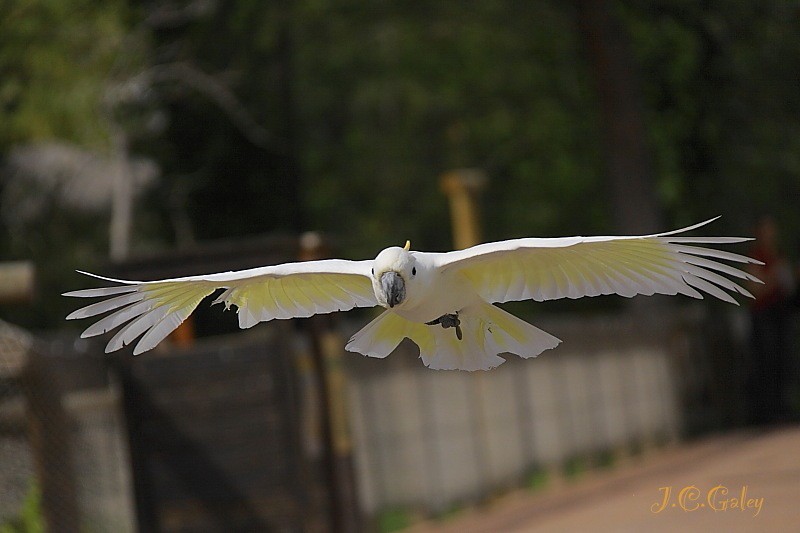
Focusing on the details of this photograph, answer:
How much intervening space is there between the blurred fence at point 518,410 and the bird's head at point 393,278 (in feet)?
16.2

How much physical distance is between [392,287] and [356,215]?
16.3 meters

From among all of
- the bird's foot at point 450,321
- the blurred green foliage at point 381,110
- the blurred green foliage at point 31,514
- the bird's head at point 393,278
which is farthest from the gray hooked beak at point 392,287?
the blurred green foliage at point 381,110

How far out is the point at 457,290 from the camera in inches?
176

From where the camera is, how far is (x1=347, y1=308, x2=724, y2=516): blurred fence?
934cm

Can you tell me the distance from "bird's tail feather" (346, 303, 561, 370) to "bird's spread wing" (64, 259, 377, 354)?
0.14 m

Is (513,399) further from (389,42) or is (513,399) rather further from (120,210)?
(389,42)

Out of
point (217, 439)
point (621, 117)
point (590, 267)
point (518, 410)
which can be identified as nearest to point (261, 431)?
point (217, 439)

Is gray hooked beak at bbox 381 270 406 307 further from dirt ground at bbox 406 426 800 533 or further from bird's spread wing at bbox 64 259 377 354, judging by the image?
dirt ground at bbox 406 426 800 533

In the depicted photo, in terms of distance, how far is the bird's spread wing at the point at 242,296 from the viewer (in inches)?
176

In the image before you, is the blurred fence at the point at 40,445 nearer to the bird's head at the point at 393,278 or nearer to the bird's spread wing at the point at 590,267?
the bird's spread wing at the point at 590,267

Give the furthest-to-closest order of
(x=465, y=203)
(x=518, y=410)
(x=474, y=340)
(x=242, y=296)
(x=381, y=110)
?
1. (x=381, y=110)
2. (x=518, y=410)
3. (x=465, y=203)
4. (x=242, y=296)
5. (x=474, y=340)

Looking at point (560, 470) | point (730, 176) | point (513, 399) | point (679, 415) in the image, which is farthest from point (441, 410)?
point (730, 176)

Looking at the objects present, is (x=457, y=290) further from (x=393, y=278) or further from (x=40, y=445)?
(x=40, y=445)

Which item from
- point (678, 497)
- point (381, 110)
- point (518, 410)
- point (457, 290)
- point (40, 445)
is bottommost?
point (678, 497)
